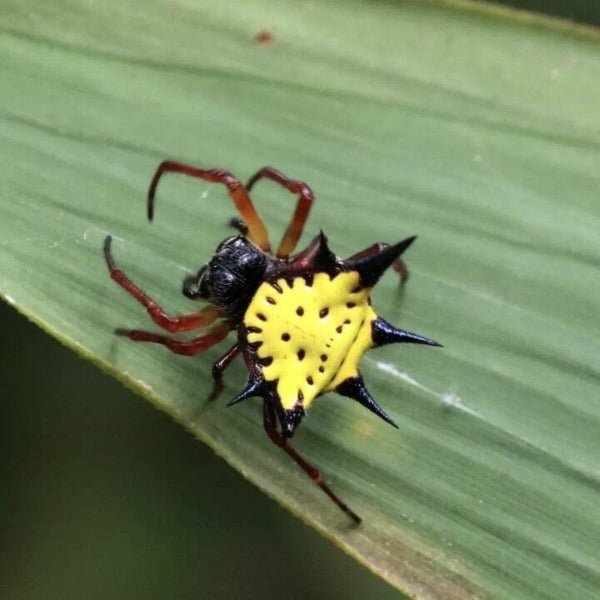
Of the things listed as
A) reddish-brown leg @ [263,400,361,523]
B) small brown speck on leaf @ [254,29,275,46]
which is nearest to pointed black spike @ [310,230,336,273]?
reddish-brown leg @ [263,400,361,523]

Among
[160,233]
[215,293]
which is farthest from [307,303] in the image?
[160,233]

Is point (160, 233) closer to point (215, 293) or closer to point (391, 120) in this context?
point (215, 293)

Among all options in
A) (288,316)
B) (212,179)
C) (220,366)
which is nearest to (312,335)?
(288,316)

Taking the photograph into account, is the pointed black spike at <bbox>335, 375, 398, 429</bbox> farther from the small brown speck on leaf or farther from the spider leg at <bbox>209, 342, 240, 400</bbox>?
the small brown speck on leaf

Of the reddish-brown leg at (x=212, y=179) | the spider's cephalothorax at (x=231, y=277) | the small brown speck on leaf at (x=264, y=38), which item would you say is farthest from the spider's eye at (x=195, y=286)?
the small brown speck on leaf at (x=264, y=38)

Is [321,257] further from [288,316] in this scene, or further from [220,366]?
[220,366]

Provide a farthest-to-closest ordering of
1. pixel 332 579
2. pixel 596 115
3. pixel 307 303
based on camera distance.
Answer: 1. pixel 332 579
2. pixel 596 115
3. pixel 307 303

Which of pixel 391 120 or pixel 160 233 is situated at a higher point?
pixel 391 120
